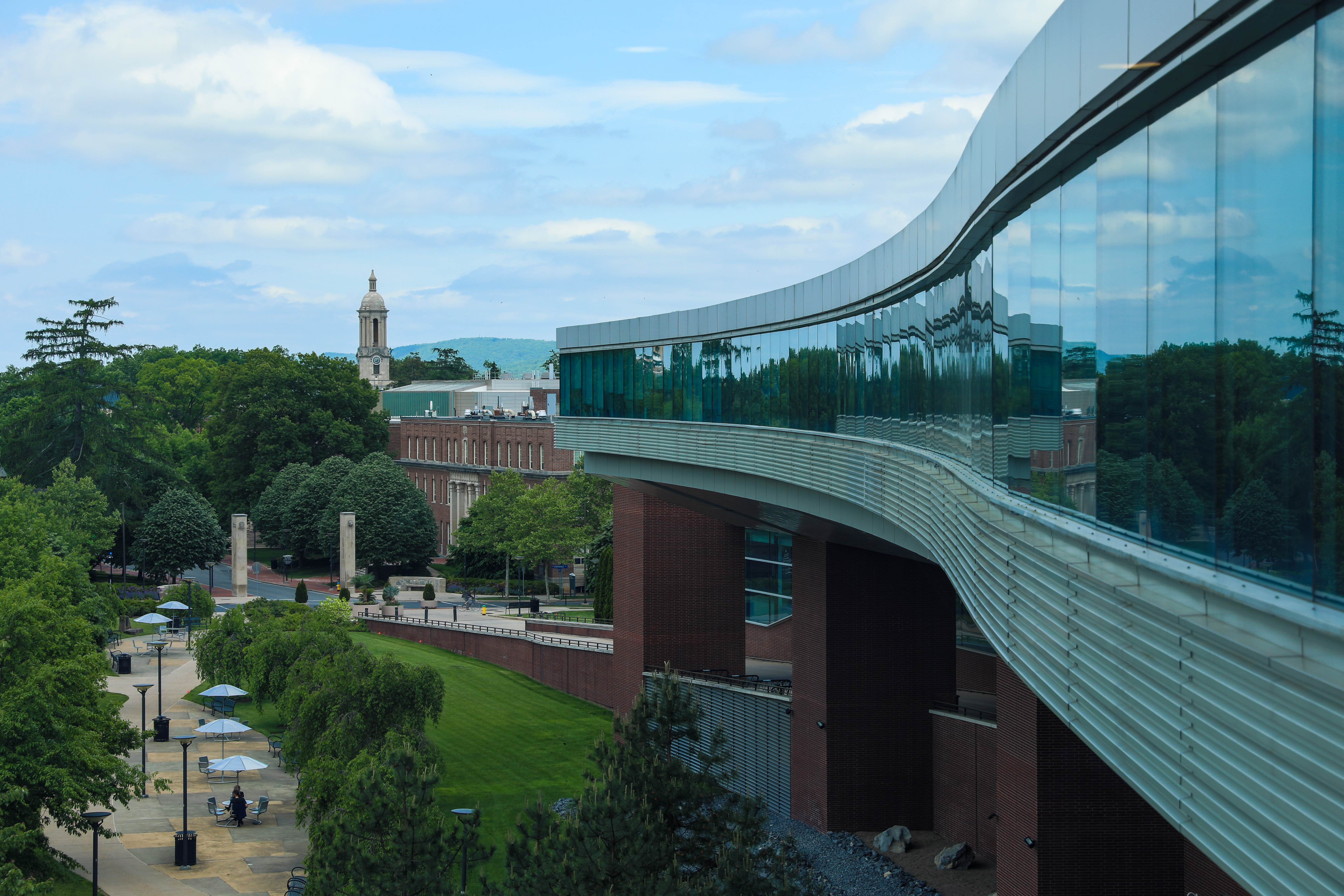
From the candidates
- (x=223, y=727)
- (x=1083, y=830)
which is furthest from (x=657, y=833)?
(x=223, y=727)

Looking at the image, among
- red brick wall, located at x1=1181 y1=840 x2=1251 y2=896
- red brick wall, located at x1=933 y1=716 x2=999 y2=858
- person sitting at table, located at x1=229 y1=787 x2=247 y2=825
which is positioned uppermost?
red brick wall, located at x1=1181 y1=840 x2=1251 y2=896

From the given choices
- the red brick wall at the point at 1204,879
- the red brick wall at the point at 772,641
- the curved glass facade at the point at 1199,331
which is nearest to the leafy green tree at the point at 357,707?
the red brick wall at the point at 772,641

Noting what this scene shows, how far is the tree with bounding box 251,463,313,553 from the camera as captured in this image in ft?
290

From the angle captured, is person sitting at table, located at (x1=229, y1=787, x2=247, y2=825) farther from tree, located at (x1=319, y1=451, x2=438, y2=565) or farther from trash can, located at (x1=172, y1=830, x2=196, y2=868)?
tree, located at (x1=319, y1=451, x2=438, y2=565)

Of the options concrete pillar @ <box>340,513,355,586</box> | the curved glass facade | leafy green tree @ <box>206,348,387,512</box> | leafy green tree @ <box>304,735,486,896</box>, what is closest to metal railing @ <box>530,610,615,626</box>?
concrete pillar @ <box>340,513,355,586</box>

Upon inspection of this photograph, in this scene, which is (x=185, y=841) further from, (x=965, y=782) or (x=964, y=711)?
(x=964, y=711)

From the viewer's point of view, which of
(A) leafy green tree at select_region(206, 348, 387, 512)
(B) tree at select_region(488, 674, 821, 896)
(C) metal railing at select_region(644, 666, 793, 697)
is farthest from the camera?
(A) leafy green tree at select_region(206, 348, 387, 512)

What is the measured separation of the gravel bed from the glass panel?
61.4ft

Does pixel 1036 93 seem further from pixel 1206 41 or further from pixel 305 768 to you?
pixel 305 768

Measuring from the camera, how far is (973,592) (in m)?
11.3

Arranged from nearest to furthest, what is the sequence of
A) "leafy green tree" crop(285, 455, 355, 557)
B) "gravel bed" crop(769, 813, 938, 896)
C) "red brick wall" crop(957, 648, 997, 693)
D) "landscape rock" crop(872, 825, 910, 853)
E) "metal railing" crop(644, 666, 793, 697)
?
"gravel bed" crop(769, 813, 938, 896) → "landscape rock" crop(872, 825, 910, 853) → "red brick wall" crop(957, 648, 997, 693) → "metal railing" crop(644, 666, 793, 697) → "leafy green tree" crop(285, 455, 355, 557)

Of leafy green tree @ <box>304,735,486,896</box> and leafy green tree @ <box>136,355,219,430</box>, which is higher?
leafy green tree @ <box>136,355,219,430</box>

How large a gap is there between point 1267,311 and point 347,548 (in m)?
78.2

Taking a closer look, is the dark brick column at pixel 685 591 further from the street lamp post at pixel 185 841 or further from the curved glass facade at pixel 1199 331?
A: the curved glass facade at pixel 1199 331
